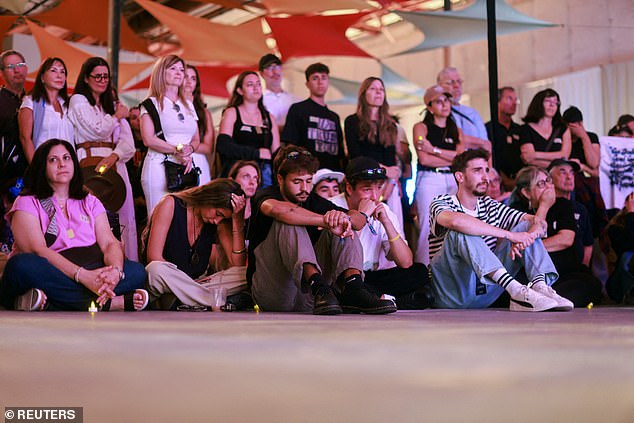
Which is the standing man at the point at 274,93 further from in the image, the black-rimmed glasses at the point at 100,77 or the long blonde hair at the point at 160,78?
the black-rimmed glasses at the point at 100,77

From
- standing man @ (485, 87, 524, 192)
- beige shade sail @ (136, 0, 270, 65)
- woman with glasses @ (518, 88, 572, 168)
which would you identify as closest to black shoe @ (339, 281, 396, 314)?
standing man @ (485, 87, 524, 192)

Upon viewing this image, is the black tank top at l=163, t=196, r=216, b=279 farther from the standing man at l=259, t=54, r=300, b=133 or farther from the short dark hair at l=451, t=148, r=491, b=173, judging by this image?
the standing man at l=259, t=54, r=300, b=133

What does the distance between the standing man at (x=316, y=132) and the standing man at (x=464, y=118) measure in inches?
34.9

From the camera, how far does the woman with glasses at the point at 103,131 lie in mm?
4719

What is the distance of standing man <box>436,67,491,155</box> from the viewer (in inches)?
221

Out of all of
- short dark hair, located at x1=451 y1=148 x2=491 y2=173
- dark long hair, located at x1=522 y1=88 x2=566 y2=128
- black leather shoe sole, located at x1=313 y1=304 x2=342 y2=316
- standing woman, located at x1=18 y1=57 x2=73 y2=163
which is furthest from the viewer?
dark long hair, located at x1=522 y1=88 x2=566 y2=128

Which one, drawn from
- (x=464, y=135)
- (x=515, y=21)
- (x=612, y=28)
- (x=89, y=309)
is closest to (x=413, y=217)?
(x=464, y=135)

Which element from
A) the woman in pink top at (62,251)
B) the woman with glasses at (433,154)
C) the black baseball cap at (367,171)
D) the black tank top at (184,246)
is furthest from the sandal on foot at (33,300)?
the woman with glasses at (433,154)

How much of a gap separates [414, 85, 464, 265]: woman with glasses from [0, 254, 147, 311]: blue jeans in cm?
217

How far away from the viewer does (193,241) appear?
13.9 feet

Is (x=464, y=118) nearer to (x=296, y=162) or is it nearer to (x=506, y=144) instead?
(x=506, y=144)

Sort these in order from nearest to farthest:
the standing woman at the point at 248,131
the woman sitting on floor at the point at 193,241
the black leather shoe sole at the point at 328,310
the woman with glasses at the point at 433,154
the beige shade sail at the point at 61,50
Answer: the black leather shoe sole at the point at 328,310
the woman sitting on floor at the point at 193,241
the standing woman at the point at 248,131
the woman with glasses at the point at 433,154
the beige shade sail at the point at 61,50

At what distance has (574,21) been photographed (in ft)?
37.0

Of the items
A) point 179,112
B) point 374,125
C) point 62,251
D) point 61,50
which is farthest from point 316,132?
point 61,50
